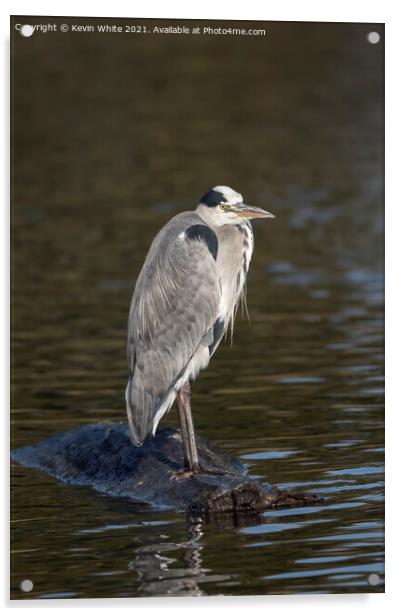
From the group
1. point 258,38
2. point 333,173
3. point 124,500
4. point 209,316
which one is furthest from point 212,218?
point 333,173

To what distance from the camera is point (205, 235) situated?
7609 mm

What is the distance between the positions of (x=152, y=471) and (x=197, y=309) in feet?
2.76

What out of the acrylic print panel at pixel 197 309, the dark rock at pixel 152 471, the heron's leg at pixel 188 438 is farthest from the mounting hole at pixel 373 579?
the heron's leg at pixel 188 438

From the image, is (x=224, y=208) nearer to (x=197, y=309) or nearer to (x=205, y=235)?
(x=205, y=235)

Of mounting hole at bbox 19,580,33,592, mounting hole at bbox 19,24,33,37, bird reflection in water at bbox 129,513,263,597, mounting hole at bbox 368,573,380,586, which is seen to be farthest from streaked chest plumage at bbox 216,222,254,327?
mounting hole at bbox 19,580,33,592

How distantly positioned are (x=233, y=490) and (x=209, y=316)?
0.88 m

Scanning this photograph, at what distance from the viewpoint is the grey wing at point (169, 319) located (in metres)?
→ 7.58

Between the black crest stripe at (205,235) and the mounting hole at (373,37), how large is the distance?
124 centimetres

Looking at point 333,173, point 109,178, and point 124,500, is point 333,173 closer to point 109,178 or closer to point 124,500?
point 109,178

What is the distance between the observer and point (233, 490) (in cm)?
726

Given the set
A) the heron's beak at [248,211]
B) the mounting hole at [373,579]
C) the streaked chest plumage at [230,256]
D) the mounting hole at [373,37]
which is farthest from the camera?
the streaked chest plumage at [230,256]

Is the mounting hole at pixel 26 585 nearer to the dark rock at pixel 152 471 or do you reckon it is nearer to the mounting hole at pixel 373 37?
the dark rock at pixel 152 471

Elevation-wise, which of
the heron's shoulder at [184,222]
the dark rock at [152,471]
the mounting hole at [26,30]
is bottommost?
the dark rock at [152,471]

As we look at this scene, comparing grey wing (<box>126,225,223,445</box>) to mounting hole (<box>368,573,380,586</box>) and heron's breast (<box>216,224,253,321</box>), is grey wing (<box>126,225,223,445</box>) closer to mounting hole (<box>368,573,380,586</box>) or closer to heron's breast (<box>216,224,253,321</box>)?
heron's breast (<box>216,224,253,321</box>)
